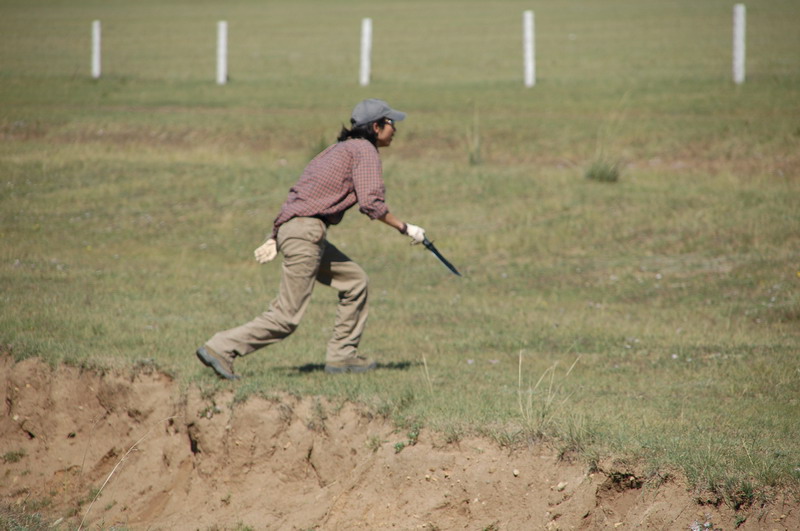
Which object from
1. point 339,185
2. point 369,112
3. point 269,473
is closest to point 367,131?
point 369,112

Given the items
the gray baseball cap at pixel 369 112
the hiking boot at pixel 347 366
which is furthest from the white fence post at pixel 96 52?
the gray baseball cap at pixel 369 112

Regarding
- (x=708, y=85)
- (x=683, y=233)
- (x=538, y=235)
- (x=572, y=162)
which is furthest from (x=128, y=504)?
(x=708, y=85)

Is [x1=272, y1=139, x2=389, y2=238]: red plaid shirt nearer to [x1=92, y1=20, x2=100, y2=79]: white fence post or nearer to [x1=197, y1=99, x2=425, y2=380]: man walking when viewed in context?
[x1=197, y1=99, x2=425, y2=380]: man walking

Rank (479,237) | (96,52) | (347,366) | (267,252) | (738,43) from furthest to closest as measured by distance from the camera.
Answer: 1. (96,52)
2. (738,43)
3. (479,237)
4. (347,366)
5. (267,252)

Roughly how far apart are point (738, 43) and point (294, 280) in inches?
622

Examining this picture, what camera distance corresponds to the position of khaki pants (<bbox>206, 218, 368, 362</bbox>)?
6.90 metres

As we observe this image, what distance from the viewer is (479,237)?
13.3 m

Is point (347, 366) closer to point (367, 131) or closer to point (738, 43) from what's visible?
point (367, 131)

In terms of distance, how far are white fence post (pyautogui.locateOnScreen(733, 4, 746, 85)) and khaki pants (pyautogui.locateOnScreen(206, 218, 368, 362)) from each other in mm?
15210

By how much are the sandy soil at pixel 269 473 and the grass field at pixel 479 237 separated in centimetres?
16

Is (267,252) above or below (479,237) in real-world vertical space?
above

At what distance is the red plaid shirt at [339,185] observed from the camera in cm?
672

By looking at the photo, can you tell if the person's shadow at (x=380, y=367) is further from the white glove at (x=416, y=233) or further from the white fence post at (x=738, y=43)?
the white fence post at (x=738, y=43)

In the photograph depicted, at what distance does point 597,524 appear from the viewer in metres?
5.69
